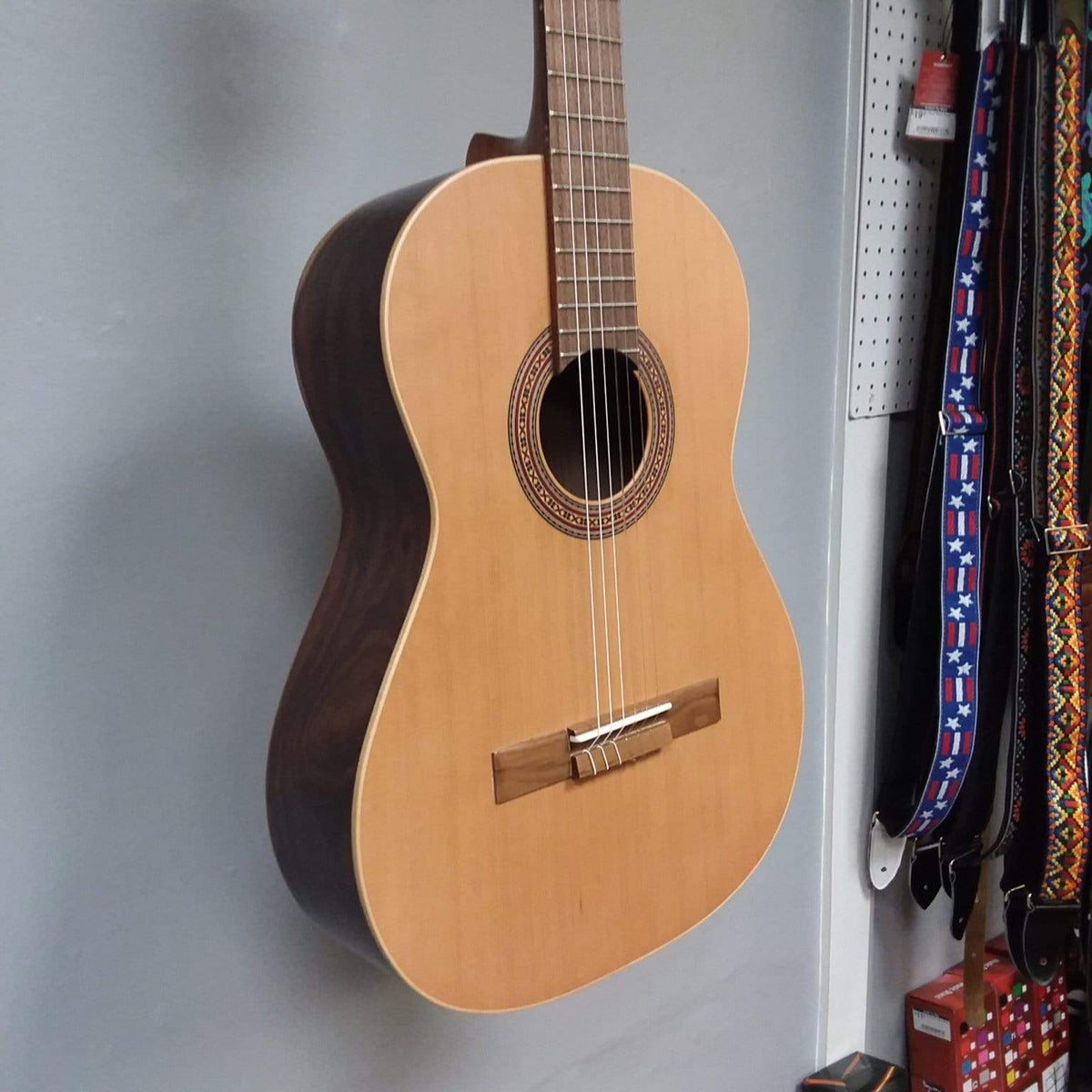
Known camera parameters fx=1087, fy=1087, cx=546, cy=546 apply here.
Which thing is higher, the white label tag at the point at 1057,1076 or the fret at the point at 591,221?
the fret at the point at 591,221

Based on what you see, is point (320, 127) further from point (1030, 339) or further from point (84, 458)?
point (1030, 339)

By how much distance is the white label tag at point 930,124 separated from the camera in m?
1.16

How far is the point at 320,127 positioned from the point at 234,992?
67 cm

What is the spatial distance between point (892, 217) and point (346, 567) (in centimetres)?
81

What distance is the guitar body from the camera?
650mm

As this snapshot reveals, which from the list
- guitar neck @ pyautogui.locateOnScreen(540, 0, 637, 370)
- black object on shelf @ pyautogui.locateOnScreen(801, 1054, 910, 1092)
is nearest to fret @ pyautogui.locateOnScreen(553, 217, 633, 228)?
guitar neck @ pyautogui.locateOnScreen(540, 0, 637, 370)

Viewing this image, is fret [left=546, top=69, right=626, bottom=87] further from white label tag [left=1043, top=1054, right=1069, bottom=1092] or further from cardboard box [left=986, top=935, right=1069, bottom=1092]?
white label tag [left=1043, top=1054, right=1069, bottom=1092]

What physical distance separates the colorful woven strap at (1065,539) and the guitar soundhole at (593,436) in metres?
0.58

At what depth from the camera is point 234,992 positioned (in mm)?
845

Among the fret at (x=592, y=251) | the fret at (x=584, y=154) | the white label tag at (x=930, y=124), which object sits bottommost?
the fret at (x=592, y=251)

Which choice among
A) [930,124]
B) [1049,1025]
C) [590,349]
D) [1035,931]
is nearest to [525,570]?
[590,349]

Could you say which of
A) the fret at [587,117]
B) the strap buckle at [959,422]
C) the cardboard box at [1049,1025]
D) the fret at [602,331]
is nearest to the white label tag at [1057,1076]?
the cardboard box at [1049,1025]

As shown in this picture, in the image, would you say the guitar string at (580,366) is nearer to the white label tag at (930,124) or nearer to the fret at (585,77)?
the fret at (585,77)

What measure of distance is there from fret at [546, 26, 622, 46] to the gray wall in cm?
18
